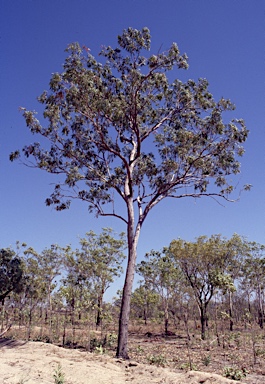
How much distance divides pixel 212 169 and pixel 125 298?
658 centimetres

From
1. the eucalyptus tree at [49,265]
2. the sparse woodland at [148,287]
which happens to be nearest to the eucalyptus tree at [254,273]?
the sparse woodland at [148,287]

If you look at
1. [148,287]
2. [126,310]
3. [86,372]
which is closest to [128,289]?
[126,310]

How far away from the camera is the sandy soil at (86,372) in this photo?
6934 millimetres

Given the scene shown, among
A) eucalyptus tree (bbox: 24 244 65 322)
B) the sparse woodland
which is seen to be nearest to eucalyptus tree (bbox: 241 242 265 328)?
the sparse woodland

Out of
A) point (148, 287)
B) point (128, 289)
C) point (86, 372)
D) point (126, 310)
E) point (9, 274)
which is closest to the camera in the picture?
point (86, 372)

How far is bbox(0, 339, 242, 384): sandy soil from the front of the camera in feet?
22.7

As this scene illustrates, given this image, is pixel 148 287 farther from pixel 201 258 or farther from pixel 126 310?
pixel 126 310

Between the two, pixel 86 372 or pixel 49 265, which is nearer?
pixel 86 372

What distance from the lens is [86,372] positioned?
755cm

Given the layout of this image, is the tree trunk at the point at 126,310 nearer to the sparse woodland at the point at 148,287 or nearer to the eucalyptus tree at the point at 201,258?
the sparse woodland at the point at 148,287

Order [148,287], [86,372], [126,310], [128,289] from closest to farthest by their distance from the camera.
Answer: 1. [86,372]
2. [126,310]
3. [128,289]
4. [148,287]

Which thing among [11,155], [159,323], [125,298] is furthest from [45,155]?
[159,323]

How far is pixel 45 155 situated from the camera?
1338 centimetres

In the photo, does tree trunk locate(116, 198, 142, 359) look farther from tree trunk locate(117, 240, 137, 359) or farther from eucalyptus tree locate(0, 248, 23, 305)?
eucalyptus tree locate(0, 248, 23, 305)
